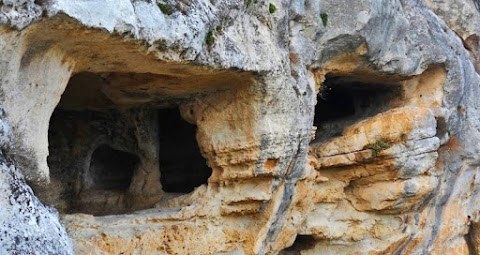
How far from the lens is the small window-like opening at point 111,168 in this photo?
30.5ft

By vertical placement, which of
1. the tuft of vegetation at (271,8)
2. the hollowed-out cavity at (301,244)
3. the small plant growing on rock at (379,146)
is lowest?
the hollowed-out cavity at (301,244)

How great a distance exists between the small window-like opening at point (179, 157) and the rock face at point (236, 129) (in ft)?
0.09

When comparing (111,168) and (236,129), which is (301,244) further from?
(111,168)

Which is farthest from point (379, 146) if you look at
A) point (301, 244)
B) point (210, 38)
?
point (210, 38)

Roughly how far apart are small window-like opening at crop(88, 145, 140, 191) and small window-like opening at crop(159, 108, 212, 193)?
72 centimetres

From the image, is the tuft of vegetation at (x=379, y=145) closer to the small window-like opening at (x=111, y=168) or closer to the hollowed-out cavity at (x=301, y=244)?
the hollowed-out cavity at (x=301, y=244)

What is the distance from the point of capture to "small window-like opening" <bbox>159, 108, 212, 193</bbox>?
1009cm

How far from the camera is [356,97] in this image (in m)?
10.3

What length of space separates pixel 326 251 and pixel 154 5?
Result: 5778 millimetres

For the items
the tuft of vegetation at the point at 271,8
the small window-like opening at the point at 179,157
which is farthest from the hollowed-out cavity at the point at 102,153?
the tuft of vegetation at the point at 271,8

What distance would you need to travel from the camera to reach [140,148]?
8656mm

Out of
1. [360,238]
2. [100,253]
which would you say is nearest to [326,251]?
[360,238]

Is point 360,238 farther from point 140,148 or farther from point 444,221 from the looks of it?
point 140,148

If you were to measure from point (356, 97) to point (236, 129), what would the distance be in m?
4.06
